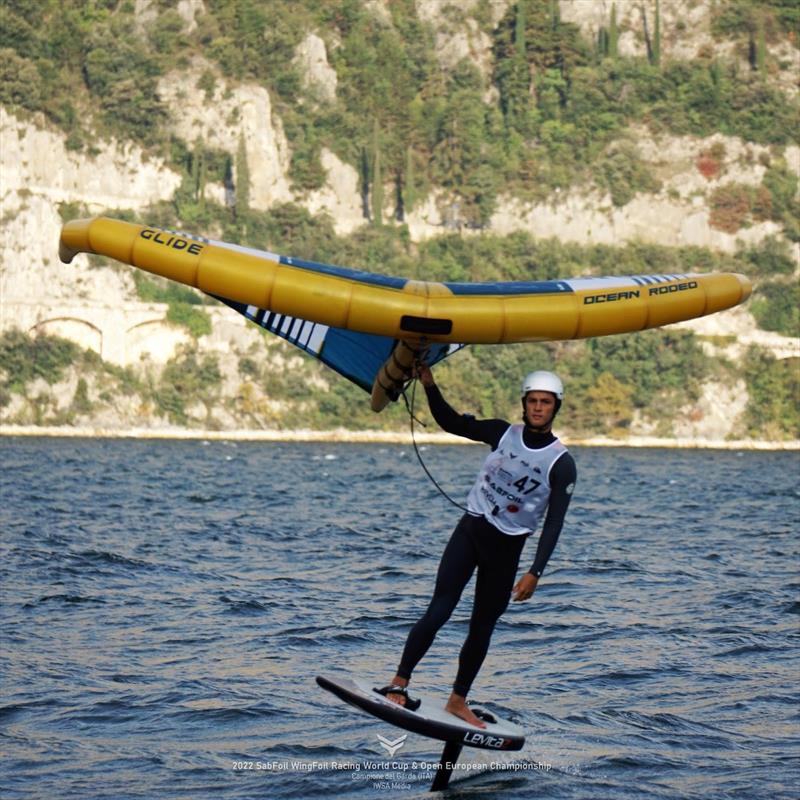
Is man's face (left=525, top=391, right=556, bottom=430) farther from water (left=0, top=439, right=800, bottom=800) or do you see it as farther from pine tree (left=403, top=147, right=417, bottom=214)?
pine tree (left=403, top=147, right=417, bottom=214)

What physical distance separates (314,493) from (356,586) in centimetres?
2796

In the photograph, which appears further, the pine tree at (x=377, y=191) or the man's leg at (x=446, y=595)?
the pine tree at (x=377, y=191)

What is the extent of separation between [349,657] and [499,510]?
23.5 ft

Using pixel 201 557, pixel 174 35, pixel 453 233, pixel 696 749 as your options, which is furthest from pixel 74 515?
pixel 174 35

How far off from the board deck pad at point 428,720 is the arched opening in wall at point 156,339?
113289 millimetres

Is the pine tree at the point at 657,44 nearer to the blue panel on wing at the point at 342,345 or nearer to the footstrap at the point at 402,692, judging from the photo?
the blue panel on wing at the point at 342,345

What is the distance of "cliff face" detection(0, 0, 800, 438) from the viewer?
12375 centimetres

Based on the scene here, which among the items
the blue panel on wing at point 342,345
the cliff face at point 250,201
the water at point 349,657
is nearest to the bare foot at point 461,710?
the water at point 349,657

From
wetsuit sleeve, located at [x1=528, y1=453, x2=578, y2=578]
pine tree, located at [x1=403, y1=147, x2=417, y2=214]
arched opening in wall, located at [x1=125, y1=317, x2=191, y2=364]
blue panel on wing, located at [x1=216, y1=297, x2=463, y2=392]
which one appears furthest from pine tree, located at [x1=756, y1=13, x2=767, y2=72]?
wetsuit sleeve, located at [x1=528, y1=453, x2=578, y2=578]

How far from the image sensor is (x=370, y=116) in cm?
15875

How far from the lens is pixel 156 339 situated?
12488cm

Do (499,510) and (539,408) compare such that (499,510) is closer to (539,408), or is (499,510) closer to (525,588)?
(525,588)

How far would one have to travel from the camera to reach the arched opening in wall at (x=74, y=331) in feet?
398

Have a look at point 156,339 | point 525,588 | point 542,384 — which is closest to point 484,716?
point 525,588
